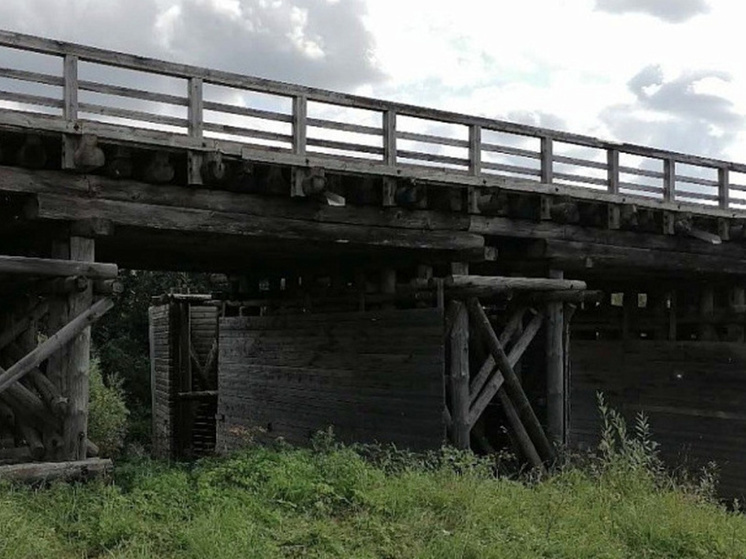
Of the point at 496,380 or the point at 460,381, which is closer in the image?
the point at 460,381

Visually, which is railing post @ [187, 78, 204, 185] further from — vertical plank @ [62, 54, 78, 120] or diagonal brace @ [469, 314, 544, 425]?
diagonal brace @ [469, 314, 544, 425]

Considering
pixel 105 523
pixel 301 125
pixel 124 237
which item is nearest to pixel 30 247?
pixel 124 237

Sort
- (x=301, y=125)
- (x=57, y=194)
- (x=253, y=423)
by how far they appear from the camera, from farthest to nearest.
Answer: (x=253, y=423)
(x=301, y=125)
(x=57, y=194)

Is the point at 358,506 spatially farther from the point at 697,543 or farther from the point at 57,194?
the point at 57,194

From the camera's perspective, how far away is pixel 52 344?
8.30 meters

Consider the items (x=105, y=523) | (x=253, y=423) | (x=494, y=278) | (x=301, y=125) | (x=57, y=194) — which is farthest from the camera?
(x=253, y=423)

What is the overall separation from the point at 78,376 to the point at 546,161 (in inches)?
281

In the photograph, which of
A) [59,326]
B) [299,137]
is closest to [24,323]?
[59,326]

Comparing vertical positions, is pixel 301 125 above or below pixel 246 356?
above

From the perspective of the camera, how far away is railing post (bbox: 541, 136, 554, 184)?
474 inches

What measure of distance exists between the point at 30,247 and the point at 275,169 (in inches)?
126

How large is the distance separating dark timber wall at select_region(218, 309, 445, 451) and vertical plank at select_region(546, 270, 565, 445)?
2.22 m

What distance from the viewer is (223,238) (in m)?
10.4

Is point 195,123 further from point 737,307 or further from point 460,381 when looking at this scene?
point 737,307
